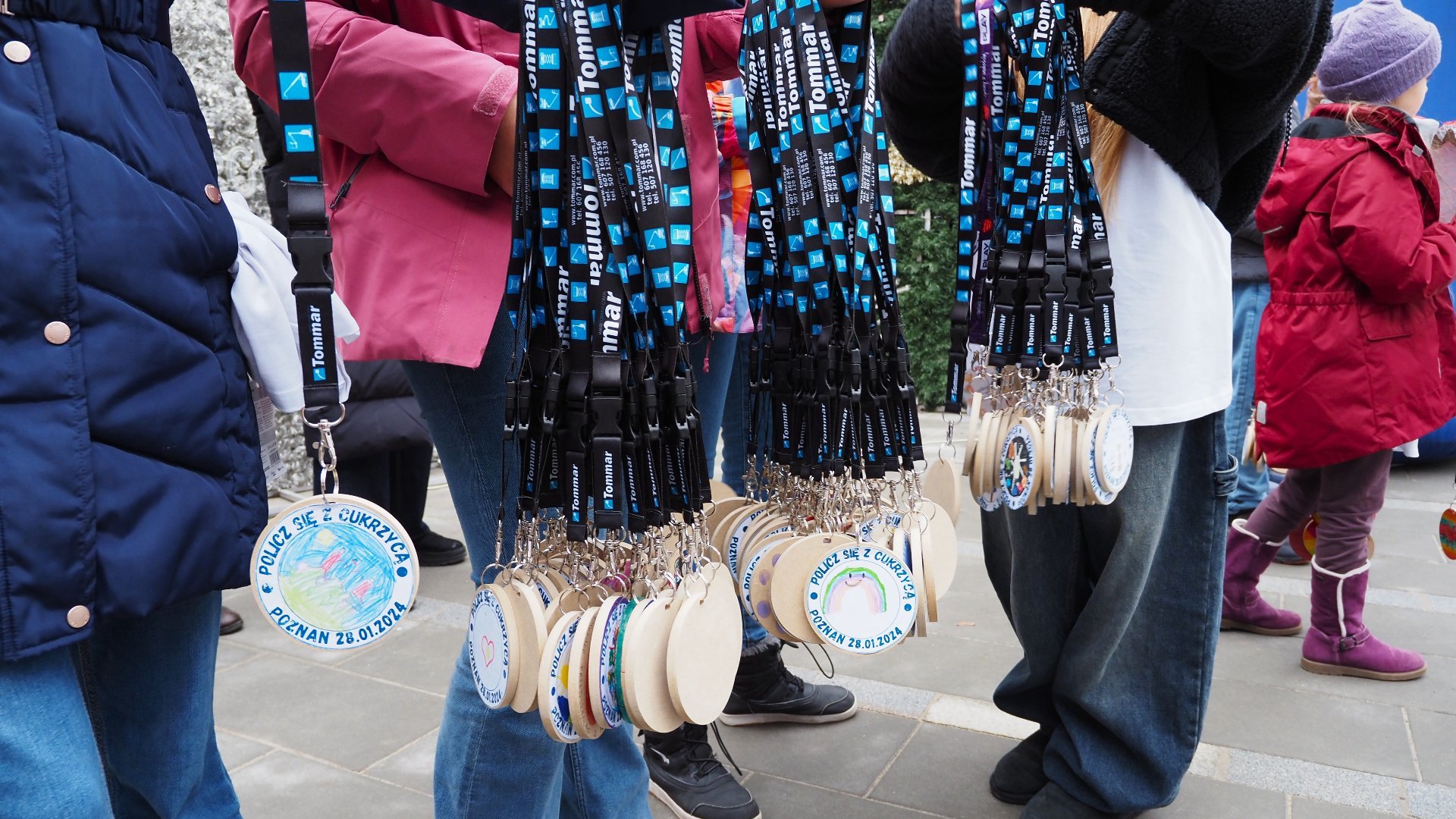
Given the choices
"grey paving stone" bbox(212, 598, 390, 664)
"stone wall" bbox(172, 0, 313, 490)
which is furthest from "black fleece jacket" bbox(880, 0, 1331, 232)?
"stone wall" bbox(172, 0, 313, 490)

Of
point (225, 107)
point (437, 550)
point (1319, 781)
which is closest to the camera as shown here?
point (1319, 781)

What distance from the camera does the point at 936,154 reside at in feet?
7.30

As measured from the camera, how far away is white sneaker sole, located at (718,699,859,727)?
2680 millimetres

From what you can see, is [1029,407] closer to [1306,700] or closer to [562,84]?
[562,84]

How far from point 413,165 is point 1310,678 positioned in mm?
2925

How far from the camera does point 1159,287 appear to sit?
186 cm

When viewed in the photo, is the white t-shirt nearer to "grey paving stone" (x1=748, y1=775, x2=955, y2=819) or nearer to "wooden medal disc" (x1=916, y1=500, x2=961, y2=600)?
"wooden medal disc" (x1=916, y1=500, x2=961, y2=600)

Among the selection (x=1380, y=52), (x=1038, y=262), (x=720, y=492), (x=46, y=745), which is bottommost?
(x=46, y=745)

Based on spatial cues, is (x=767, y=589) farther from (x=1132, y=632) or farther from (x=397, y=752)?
(x=397, y=752)

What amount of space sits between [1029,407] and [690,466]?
2.52ft

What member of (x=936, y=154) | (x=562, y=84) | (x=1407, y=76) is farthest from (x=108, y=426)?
(x=1407, y=76)

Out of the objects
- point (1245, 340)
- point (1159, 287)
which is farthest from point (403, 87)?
point (1245, 340)

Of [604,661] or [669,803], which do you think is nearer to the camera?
[604,661]

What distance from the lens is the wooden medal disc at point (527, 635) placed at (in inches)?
45.0
